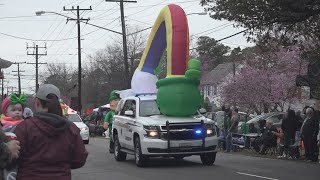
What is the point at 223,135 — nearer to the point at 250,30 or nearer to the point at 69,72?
the point at 250,30

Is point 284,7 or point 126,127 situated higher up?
point 284,7

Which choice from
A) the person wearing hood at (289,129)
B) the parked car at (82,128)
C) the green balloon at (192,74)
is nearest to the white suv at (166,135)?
the green balloon at (192,74)

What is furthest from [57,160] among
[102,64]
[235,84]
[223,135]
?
[102,64]

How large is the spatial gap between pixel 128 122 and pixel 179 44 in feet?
8.99

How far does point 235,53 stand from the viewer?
2623 inches

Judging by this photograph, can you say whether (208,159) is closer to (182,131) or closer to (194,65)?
(182,131)

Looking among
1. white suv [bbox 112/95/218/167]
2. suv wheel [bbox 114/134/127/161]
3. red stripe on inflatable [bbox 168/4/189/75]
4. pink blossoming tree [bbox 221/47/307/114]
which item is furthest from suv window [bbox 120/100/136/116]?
pink blossoming tree [bbox 221/47/307/114]

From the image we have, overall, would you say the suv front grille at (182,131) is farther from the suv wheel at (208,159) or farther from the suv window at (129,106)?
the suv window at (129,106)

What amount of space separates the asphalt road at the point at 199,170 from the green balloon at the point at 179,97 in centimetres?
154

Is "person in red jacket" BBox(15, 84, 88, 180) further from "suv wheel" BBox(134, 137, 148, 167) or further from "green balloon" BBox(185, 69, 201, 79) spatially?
"green balloon" BBox(185, 69, 201, 79)

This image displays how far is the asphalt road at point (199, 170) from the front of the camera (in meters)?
12.7

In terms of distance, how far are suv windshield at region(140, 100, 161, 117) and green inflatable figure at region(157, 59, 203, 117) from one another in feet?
1.28

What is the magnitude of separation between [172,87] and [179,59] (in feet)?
4.05

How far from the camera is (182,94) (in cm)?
1487
